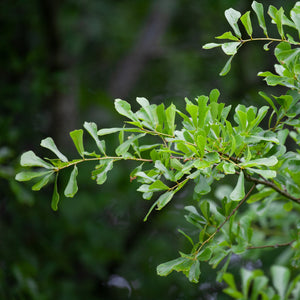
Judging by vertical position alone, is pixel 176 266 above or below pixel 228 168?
below

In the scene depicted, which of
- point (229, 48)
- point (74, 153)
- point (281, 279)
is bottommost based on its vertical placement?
point (74, 153)

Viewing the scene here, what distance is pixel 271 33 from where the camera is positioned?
2082mm

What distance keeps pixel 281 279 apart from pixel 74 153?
1811 millimetres

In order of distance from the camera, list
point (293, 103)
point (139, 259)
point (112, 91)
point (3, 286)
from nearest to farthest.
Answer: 1. point (293, 103)
2. point (3, 286)
3. point (139, 259)
4. point (112, 91)

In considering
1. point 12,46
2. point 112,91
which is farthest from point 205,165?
point 112,91

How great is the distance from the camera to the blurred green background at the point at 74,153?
1.85m

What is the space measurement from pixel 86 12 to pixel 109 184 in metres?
1.20

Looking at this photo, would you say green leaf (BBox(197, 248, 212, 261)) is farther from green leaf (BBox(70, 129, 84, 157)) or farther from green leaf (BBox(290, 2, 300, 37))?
green leaf (BBox(290, 2, 300, 37))

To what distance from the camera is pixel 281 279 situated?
611mm

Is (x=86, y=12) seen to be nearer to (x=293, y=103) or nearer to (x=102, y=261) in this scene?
(x=102, y=261)

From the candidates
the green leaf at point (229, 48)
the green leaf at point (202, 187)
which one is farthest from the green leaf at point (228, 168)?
the green leaf at point (229, 48)

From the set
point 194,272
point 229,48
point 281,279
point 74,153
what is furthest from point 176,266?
point 74,153

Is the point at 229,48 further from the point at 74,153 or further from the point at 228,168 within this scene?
the point at 74,153

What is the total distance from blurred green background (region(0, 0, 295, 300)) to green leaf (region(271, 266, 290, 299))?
0.90 m
